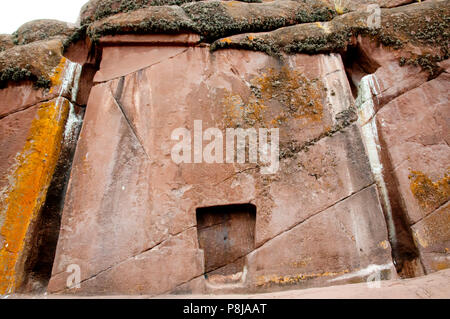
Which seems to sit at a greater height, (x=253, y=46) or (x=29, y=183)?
(x=253, y=46)

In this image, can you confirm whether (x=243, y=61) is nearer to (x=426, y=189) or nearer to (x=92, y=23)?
(x=92, y=23)

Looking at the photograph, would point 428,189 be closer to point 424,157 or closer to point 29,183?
point 424,157

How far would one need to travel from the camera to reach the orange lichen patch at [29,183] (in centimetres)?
319

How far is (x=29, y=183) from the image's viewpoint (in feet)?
11.5

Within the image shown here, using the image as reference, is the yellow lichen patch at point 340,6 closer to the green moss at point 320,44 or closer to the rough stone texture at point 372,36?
the rough stone texture at point 372,36

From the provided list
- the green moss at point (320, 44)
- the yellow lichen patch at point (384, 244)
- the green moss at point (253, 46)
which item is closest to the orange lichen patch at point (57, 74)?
the green moss at point (253, 46)

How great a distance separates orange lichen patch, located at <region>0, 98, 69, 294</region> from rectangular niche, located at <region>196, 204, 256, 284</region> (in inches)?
82.1

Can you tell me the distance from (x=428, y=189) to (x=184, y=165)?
326 cm

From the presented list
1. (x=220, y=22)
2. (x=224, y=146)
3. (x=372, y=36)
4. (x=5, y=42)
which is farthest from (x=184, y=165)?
(x=5, y=42)

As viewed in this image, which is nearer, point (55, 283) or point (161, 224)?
point (55, 283)

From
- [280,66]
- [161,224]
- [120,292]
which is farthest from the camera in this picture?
[280,66]

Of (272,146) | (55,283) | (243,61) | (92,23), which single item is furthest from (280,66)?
(55,283)

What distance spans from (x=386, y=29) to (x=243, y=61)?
2355mm

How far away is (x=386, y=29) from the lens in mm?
4352
